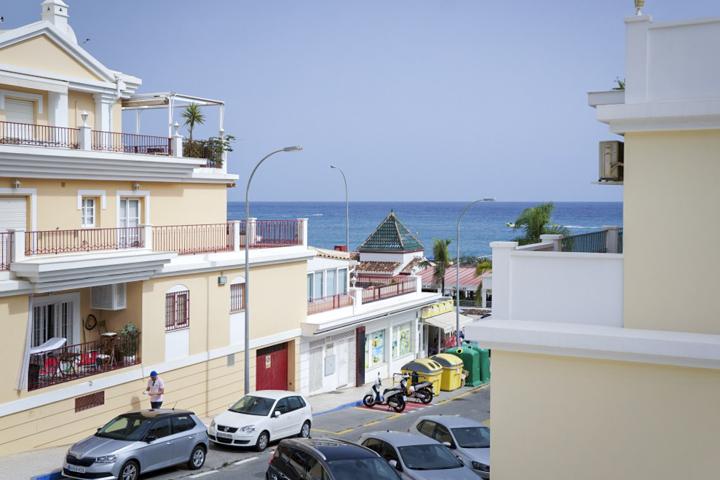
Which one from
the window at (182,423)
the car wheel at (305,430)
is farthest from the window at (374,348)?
the window at (182,423)

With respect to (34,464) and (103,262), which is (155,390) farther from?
(34,464)

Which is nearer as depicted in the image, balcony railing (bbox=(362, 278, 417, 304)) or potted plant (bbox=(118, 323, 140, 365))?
potted plant (bbox=(118, 323, 140, 365))

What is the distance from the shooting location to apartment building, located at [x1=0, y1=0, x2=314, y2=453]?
21.3m

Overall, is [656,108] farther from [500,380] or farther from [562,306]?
[500,380]

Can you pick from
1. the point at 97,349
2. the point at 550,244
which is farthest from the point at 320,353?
the point at 550,244

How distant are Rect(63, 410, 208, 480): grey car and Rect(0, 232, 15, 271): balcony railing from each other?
4954mm

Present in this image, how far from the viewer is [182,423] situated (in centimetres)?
1973

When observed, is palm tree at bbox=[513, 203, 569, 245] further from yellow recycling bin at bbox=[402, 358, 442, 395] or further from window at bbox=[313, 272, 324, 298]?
window at bbox=[313, 272, 324, 298]

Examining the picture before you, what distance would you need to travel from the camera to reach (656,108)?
345 inches

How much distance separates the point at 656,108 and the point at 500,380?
3400mm

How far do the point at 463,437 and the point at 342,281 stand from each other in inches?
651

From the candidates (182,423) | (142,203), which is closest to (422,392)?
(142,203)

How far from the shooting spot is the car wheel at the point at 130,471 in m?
17.8

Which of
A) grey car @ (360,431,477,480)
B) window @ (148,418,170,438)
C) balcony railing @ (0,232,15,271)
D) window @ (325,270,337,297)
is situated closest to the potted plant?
balcony railing @ (0,232,15,271)
